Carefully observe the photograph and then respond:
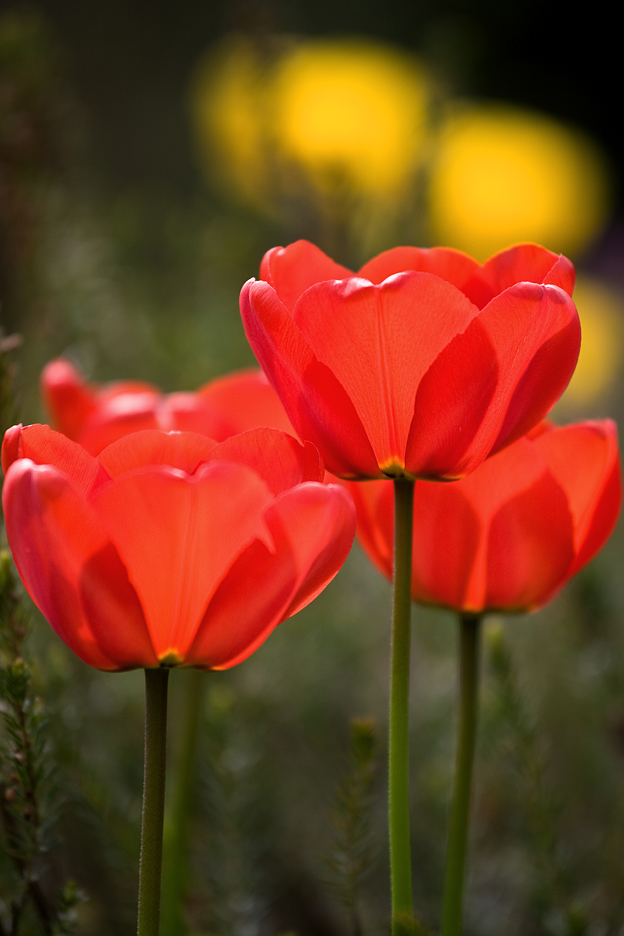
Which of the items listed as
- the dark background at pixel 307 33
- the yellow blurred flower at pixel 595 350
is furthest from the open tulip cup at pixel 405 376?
the dark background at pixel 307 33

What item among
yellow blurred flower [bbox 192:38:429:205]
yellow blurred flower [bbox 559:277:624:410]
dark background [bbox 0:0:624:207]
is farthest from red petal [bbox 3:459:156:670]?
dark background [bbox 0:0:624:207]

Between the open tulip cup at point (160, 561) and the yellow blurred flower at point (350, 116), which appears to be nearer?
the open tulip cup at point (160, 561)

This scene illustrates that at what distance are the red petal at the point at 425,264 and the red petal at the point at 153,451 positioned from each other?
5 cm

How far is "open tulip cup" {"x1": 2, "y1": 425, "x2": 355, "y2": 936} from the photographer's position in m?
0.16

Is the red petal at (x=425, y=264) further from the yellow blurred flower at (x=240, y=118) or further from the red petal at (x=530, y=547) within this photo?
the yellow blurred flower at (x=240, y=118)

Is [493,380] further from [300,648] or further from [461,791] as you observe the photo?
[300,648]

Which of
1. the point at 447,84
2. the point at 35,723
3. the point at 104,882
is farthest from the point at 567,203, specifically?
the point at 35,723

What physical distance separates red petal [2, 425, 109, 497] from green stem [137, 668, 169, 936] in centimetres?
4

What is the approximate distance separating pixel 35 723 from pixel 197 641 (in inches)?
2.2

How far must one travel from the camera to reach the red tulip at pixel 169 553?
0.16 meters

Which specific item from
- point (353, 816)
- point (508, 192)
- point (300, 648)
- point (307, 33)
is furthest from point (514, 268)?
point (307, 33)

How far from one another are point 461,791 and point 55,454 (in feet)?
0.38

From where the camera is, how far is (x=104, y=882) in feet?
1.28

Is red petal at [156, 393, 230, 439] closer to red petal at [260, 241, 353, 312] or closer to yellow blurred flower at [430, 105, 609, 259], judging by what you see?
red petal at [260, 241, 353, 312]
